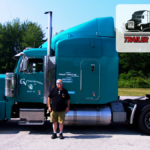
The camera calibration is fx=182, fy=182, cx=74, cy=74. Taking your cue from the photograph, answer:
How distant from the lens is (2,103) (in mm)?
5902

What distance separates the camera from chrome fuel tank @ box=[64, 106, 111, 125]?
584cm

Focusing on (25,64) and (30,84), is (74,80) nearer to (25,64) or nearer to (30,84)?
(30,84)

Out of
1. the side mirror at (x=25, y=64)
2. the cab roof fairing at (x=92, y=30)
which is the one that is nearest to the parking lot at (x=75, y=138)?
the side mirror at (x=25, y=64)

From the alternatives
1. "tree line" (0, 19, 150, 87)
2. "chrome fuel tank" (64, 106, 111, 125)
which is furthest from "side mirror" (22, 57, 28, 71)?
"tree line" (0, 19, 150, 87)

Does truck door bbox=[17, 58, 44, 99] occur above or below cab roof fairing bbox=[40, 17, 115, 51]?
below

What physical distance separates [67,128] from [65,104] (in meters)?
1.48

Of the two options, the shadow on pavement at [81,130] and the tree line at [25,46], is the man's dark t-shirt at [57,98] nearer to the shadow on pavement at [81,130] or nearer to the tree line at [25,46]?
the shadow on pavement at [81,130]

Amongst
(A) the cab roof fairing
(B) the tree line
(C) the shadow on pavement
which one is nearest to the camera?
(C) the shadow on pavement

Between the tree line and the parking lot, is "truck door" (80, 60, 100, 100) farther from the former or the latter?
the tree line

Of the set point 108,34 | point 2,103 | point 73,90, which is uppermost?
point 108,34

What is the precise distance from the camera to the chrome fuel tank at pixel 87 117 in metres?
5.84

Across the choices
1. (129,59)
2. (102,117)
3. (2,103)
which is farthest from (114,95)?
(129,59)

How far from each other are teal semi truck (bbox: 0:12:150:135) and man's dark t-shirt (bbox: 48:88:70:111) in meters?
0.37

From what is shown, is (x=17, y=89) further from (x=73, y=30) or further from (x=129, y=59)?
(x=129, y=59)
